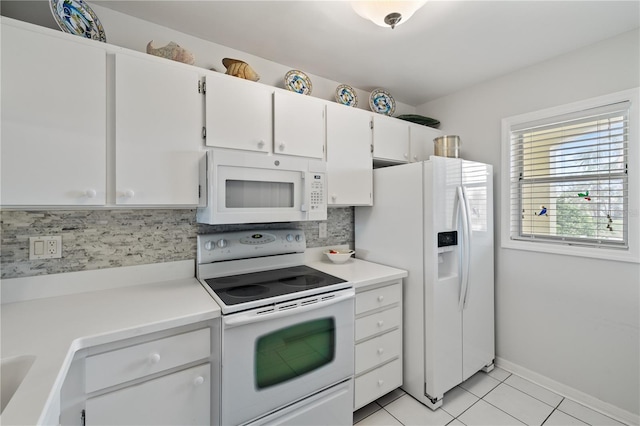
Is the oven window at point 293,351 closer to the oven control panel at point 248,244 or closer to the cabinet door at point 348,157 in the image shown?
the oven control panel at point 248,244

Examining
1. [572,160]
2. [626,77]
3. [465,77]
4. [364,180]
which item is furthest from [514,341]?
[465,77]

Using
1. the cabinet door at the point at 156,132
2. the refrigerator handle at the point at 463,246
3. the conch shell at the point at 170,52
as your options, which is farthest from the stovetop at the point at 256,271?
the conch shell at the point at 170,52

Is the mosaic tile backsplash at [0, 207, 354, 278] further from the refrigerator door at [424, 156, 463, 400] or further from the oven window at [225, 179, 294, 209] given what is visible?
the refrigerator door at [424, 156, 463, 400]

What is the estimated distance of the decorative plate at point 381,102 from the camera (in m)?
2.45

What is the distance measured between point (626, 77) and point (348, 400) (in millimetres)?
2677

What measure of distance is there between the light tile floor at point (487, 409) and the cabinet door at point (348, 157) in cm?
144

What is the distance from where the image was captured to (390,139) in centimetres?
233

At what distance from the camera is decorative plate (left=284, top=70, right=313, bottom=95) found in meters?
2.04

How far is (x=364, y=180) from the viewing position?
2.18 metres

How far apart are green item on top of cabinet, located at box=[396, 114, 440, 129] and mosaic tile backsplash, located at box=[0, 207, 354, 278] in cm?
182

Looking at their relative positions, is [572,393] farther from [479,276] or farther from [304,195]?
[304,195]

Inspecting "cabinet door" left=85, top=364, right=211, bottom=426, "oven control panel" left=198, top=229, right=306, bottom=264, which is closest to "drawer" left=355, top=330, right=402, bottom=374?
"oven control panel" left=198, top=229, right=306, bottom=264

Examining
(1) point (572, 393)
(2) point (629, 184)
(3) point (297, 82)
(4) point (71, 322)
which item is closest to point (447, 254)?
(2) point (629, 184)

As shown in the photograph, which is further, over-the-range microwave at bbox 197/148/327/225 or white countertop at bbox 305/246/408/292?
white countertop at bbox 305/246/408/292
